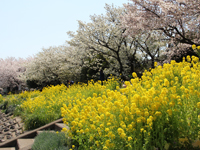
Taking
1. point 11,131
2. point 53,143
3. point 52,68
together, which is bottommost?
point 11,131

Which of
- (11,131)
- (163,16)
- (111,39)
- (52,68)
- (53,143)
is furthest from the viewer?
(52,68)

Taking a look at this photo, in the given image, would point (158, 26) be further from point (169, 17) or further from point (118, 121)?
point (118, 121)

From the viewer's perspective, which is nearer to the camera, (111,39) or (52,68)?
(111,39)

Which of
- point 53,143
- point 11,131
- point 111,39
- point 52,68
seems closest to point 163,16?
point 111,39

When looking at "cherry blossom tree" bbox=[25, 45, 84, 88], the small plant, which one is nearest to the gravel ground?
the small plant

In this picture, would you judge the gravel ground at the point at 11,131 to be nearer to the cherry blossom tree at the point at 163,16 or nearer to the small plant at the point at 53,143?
the small plant at the point at 53,143

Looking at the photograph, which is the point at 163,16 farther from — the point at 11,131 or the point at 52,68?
the point at 52,68

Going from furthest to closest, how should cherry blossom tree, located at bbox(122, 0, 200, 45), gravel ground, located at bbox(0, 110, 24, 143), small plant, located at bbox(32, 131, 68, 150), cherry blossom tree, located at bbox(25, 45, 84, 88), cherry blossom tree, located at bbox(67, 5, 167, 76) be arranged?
cherry blossom tree, located at bbox(25, 45, 84, 88) → cherry blossom tree, located at bbox(67, 5, 167, 76) → cherry blossom tree, located at bbox(122, 0, 200, 45) → gravel ground, located at bbox(0, 110, 24, 143) → small plant, located at bbox(32, 131, 68, 150)

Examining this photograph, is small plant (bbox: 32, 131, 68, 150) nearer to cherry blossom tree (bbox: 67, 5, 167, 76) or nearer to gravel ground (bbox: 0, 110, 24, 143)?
gravel ground (bbox: 0, 110, 24, 143)

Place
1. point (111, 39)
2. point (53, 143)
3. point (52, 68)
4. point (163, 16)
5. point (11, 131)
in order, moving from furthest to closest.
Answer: point (52, 68)
point (111, 39)
point (163, 16)
point (11, 131)
point (53, 143)

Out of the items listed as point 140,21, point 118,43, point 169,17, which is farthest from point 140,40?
point 169,17

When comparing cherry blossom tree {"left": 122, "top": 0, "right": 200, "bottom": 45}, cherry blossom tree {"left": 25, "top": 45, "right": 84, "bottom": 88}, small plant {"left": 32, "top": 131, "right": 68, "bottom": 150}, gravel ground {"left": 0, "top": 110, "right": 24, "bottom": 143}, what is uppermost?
cherry blossom tree {"left": 122, "top": 0, "right": 200, "bottom": 45}

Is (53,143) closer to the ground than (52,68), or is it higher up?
closer to the ground

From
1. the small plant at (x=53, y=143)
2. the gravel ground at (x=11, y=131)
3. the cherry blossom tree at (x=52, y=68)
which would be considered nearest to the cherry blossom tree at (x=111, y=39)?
the cherry blossom tree at (x=52, y=68)
